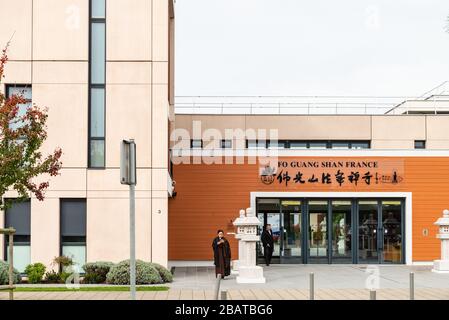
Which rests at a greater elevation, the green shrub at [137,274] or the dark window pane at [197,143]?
the dark window pane at [197,143]

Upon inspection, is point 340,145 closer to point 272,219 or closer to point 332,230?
point 332,230

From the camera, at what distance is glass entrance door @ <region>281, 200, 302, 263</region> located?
3244 cm

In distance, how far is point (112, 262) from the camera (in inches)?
945

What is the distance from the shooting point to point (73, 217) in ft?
81.4

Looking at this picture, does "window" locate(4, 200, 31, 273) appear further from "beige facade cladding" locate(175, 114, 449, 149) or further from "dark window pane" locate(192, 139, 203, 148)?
"beige facade cladding" locate(175, 114, 449, 149)

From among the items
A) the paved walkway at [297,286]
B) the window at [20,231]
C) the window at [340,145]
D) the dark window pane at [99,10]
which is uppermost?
the dark window pane at [99,10]

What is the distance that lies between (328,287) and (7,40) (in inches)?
499

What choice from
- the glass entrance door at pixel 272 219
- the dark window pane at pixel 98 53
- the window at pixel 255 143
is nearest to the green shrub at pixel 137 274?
the dark window pane at pixel 98 53

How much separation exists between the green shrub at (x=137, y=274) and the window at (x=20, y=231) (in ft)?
12.1

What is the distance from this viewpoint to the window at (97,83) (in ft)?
82.2

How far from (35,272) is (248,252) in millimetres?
6416

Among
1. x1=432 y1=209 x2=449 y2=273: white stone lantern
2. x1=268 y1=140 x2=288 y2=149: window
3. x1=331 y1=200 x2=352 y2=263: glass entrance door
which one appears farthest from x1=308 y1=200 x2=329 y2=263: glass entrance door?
x1=268 y1=140 x2=288 y2=149: window

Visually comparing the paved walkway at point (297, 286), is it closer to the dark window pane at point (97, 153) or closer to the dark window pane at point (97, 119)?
the dark window pane at point (97, 153)

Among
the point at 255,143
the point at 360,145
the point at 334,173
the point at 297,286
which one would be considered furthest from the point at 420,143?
the point at 297,286
